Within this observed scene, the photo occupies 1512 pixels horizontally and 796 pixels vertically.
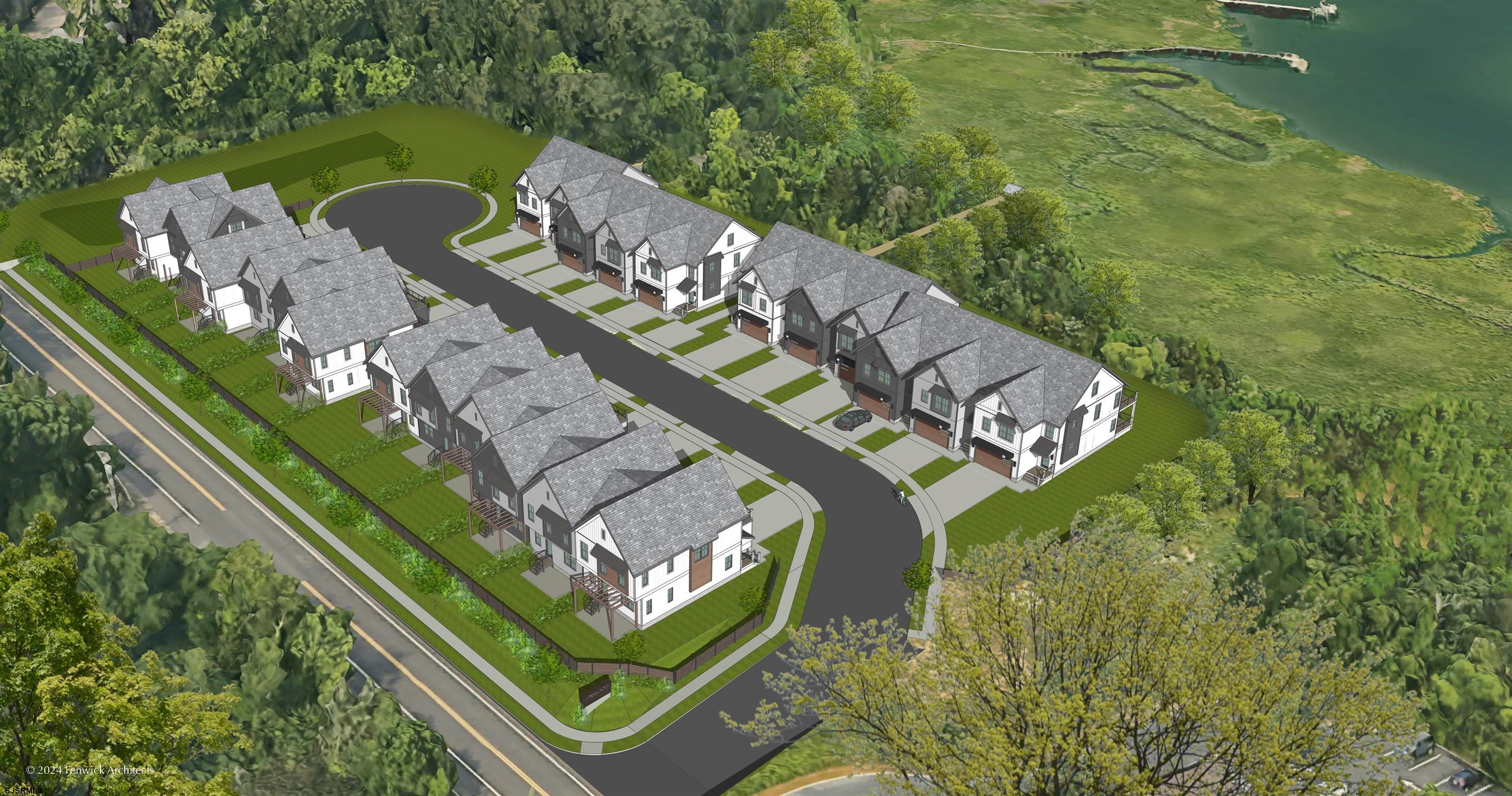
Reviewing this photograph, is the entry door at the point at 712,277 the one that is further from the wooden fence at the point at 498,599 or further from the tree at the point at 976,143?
the tree at the point at 976,143

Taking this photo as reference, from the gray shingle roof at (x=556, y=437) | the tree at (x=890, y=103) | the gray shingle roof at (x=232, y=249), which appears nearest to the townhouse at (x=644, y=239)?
the gray shingle roof at (x=232, y=249)

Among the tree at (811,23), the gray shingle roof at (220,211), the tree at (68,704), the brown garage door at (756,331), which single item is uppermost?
the tree at (68,704)

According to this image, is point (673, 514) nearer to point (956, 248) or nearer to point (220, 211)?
point (956, 248)

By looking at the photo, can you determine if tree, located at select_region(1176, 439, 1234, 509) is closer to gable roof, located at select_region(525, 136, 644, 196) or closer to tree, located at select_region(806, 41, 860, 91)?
gable roof, located at select_region(525, 136, 644, 196)

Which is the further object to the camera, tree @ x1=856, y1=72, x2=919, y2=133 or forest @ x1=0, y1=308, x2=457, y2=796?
tree @ x1=856, y1=72, x2=919, y2=133

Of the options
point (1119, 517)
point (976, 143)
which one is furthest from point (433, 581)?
point (976, 143)

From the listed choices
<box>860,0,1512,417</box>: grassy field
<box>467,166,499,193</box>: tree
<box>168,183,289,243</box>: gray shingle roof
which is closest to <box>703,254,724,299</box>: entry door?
<box>467,166,499,193</box>: tree
